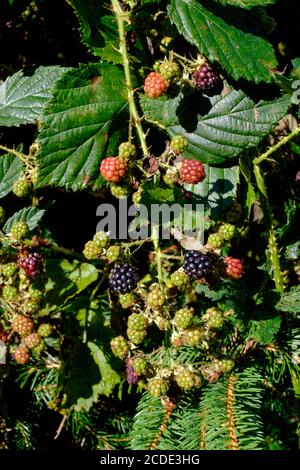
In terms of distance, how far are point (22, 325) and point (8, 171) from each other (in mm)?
392

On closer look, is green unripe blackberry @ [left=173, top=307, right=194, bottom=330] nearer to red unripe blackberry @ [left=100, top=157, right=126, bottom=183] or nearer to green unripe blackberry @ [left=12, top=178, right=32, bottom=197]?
red unripe blackberry @ [left=100, top=157, right=126, bottom=183]

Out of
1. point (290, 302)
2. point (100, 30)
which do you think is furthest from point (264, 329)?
point (100, 30)

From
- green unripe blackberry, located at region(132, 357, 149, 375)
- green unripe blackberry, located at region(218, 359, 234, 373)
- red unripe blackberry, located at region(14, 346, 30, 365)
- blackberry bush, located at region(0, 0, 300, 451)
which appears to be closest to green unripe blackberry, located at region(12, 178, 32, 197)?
blackberry bush, located at region(0, 0, 300, 451)

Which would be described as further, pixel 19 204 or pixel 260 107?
Result: pixel 19 204

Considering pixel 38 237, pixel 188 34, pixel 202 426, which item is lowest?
pixel 202 426

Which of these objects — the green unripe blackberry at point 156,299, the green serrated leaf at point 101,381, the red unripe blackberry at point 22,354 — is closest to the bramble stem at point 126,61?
the green unripe blackberry at point 156,299

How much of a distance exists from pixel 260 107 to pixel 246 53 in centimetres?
13

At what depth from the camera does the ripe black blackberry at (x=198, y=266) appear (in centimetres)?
108

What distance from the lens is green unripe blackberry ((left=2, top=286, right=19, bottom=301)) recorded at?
4.13ft

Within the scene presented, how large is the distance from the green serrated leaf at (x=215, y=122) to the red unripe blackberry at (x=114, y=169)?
22 cm

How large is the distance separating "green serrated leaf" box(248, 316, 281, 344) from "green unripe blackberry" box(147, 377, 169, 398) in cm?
26
